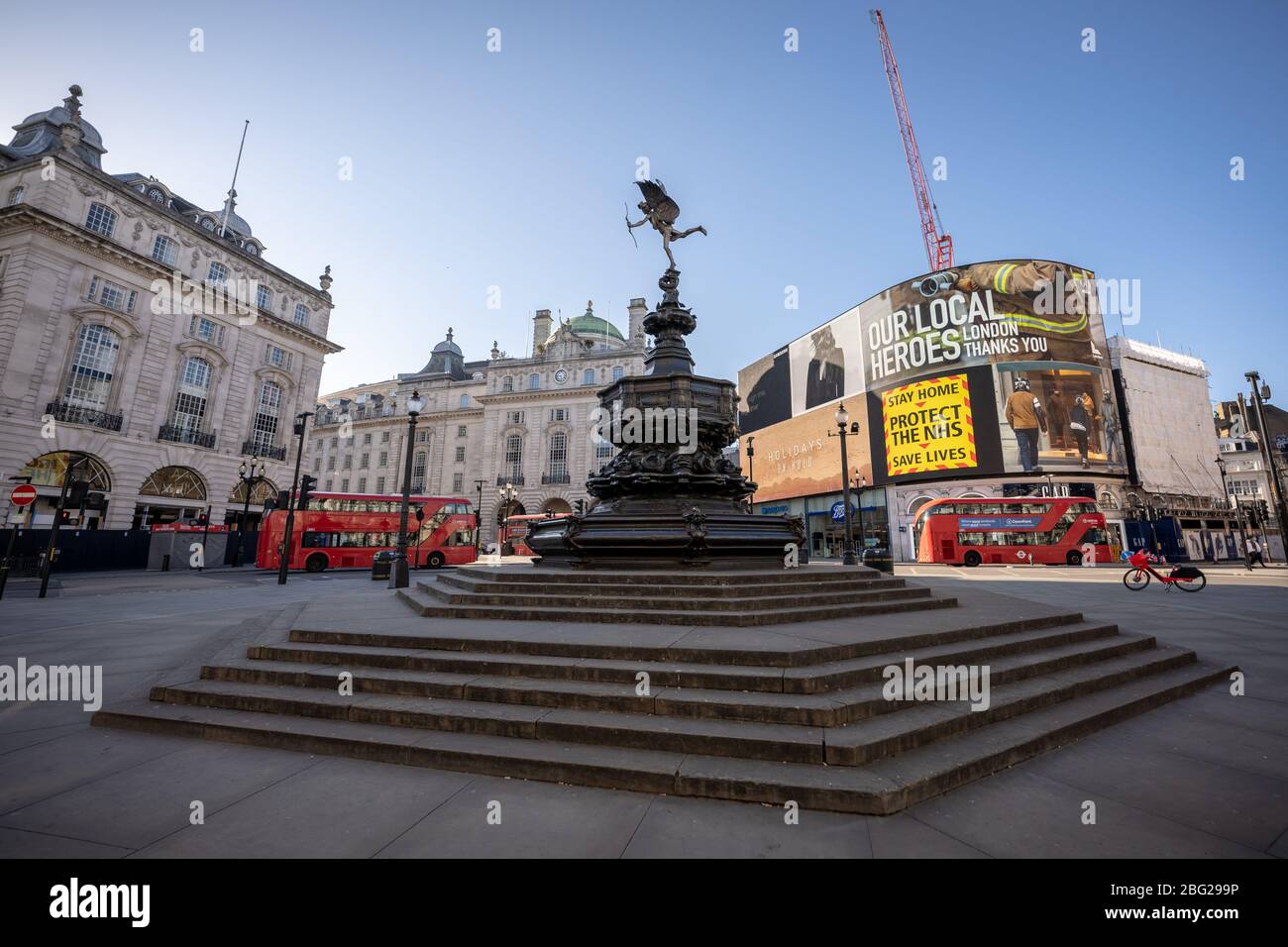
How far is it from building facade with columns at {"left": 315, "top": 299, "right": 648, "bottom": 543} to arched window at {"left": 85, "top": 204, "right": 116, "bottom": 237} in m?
27.1

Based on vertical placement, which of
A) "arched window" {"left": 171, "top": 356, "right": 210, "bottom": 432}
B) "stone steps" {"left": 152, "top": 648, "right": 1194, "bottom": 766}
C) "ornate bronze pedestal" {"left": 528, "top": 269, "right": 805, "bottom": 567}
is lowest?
"stone steps" {"left": 152, "top": 648, "right": 1194, "bottom": 766}

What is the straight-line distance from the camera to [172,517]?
29.2 meters

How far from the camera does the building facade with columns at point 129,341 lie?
78.9 ft

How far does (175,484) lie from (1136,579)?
44.1 meters

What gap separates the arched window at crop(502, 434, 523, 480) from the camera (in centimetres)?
4878

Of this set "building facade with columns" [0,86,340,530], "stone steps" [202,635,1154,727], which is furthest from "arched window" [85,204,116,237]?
"stone steps" [202,635,1154,727]

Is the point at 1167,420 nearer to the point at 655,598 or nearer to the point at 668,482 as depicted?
the point at 668,482

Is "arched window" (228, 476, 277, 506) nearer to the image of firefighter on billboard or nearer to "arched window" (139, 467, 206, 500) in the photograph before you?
"arched window" (139, 467, 206, 500)

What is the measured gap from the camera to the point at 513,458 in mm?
49281

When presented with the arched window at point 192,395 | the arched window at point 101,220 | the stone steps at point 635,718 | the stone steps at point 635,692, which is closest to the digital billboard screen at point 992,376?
the stone steps at point 635,692

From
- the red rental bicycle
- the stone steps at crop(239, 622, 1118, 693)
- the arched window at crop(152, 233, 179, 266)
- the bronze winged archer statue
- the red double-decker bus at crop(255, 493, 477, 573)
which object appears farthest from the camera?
the arched window at crop(152, 233, 179, 266)

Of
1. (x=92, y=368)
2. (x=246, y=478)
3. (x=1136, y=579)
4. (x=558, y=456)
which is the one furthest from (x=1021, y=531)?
(x=92, y=368)
